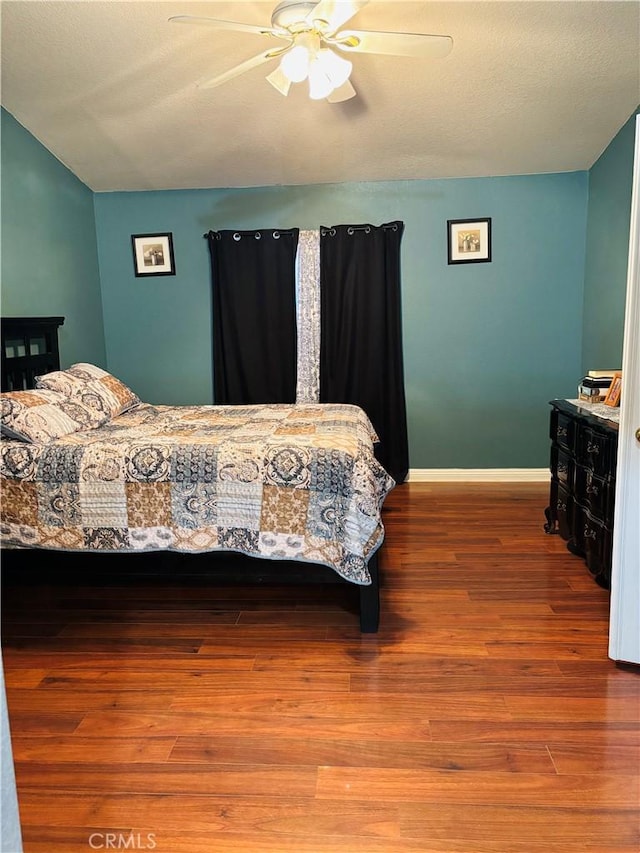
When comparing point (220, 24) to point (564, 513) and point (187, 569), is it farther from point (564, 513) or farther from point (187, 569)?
point (564, 513)

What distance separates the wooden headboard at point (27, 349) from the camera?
3311 mm

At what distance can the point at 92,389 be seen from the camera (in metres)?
3.31

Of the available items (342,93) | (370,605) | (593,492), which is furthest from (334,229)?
(370,605)

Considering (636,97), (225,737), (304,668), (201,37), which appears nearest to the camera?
(225,737)

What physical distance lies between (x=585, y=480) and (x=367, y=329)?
2.17 meters

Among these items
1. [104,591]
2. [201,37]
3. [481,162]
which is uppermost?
[201,37]

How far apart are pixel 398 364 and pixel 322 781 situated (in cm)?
334

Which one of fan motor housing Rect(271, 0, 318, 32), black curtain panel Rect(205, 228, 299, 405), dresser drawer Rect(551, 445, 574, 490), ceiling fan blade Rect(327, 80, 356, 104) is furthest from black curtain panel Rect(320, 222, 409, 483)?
fan motor housing Rect(271, 0, 318, 32)

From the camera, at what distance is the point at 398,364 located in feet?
14.9

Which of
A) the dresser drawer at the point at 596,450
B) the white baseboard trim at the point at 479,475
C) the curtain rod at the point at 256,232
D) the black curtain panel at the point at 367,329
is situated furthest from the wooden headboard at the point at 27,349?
the dresser drawer at the point at 596,450

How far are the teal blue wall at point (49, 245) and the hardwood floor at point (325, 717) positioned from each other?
1.91 metres

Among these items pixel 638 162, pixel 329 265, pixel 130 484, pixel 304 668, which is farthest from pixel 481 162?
pixel 304 668

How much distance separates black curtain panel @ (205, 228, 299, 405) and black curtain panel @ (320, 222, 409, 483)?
Answer: 0.90 ft

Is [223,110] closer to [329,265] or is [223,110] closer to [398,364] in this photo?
[329,265]
